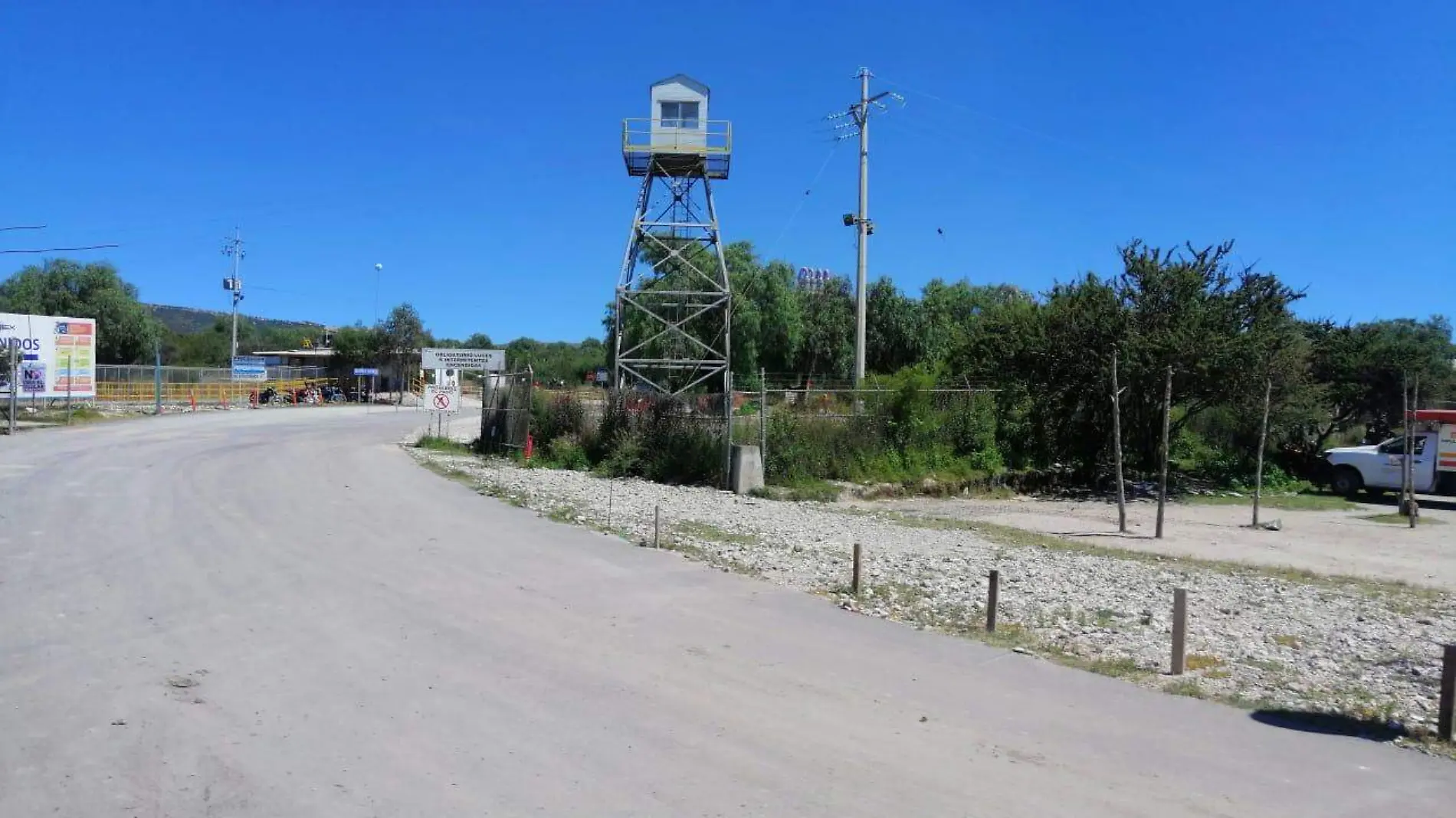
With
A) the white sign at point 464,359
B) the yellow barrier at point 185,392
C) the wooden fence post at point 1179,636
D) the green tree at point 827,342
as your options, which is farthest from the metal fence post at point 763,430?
the yellow barrier at point 185,392

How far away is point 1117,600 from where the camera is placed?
33.8 ft

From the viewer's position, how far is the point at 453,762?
514 cm

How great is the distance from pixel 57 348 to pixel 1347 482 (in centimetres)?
5233

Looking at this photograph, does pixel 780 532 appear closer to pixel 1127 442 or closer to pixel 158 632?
pixel 158 632

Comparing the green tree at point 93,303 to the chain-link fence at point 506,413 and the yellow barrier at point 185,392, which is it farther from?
the chain-link fence at point 506,413

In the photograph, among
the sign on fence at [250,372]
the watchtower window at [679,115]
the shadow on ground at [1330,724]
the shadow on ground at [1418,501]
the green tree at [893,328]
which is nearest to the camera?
the shadow on ground at [1330,724]

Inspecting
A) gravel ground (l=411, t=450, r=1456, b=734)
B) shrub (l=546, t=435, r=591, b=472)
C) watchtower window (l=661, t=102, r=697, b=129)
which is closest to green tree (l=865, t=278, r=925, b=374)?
watchtower window (l=661, t=102, r=697, b=129)

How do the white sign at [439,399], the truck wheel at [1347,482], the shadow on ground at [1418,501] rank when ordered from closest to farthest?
the shadow on ground at [1418,501] < the truck wheel at [1347,482] < the white sign at [439,399]

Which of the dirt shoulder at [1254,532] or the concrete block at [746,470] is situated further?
the concrete block at [746,470]

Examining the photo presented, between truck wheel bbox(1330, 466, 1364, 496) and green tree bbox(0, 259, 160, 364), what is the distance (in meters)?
74.7

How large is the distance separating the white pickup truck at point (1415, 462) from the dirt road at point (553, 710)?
67.7 ft

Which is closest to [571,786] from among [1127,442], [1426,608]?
[1426,608]

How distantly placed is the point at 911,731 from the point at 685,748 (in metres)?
1.45

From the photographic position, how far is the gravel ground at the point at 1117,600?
24.5ft
